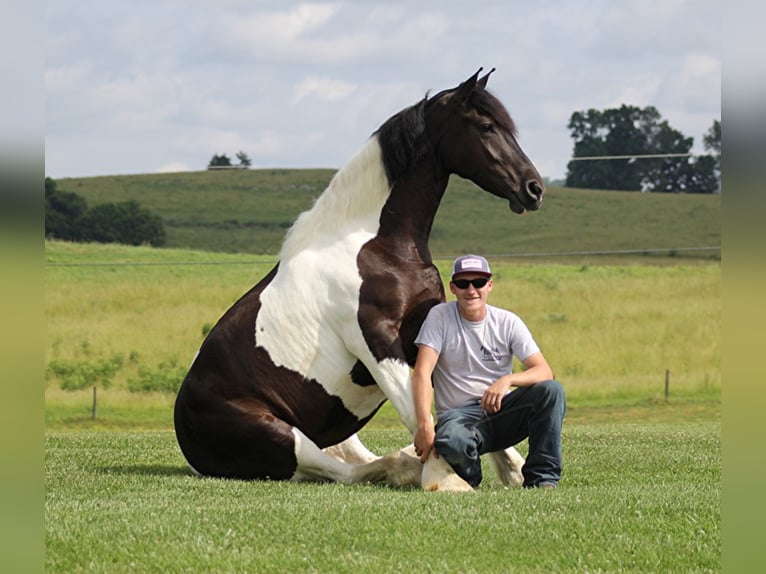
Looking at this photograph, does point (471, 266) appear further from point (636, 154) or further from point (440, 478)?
point (636, 154)

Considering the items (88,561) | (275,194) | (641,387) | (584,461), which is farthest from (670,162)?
(88,561)

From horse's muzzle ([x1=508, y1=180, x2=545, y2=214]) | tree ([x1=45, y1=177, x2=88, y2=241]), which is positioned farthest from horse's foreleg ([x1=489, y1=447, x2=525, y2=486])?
tree ([x1=45, y1=177, x2=88, y2=241])

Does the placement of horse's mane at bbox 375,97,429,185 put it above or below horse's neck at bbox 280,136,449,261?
above

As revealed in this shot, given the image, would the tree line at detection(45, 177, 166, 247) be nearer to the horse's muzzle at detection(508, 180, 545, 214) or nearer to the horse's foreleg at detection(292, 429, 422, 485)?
the horse's foreleg at detection(292, 429, 422, 485)

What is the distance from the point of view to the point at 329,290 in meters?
7.39

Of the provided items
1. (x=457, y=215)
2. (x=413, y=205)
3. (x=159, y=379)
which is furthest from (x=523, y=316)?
(x=413, y=205)

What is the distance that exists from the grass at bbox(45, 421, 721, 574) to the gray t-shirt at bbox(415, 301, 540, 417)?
0.68m

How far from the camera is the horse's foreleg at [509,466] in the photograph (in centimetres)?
742

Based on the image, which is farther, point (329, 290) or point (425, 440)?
point (329, 290)

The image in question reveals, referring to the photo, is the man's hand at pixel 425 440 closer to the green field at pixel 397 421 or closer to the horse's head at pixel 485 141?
the green field at pixel 397 421

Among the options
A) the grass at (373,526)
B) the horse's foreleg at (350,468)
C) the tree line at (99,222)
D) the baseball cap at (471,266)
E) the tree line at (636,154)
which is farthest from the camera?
the tree line at (636,154)

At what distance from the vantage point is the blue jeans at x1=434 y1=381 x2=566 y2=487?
6875mm

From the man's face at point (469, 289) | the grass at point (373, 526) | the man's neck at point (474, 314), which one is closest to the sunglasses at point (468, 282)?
the man's face at point (469, 289)

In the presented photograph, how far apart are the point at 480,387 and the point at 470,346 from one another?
0.95ft
